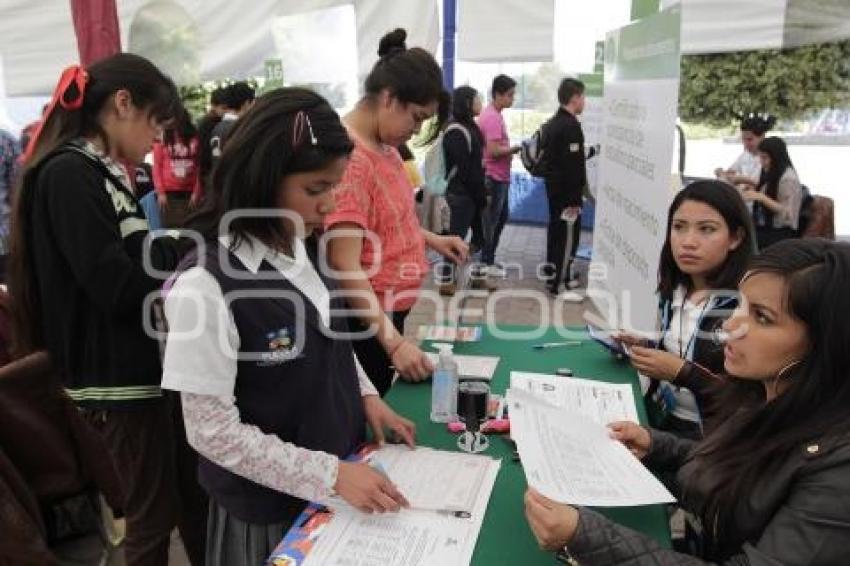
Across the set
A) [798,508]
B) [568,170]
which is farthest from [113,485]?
[568,170]

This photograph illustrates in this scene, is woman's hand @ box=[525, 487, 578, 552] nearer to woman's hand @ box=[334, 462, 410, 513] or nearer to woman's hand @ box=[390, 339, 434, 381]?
woman's hand @ box=[334, 462, 410, 513]

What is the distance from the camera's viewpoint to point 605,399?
160 cm

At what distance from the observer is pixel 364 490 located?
1.07m

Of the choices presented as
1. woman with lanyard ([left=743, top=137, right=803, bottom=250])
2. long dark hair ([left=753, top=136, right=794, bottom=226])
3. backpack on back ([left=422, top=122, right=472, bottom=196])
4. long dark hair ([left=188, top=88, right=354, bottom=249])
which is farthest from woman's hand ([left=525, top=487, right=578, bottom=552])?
long dark hair ([left=753, top=136, right=794, bottom=226])

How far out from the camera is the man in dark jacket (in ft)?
17.6

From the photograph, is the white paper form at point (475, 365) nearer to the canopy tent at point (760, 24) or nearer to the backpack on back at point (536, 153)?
the canopy tent at point (760, 24)

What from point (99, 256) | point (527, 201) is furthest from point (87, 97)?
point (527, 201)

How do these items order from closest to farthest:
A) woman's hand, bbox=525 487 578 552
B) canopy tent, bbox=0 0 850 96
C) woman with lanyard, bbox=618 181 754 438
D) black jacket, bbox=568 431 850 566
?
black jacket, bbox=568 431 850 566, woman's hand, bbox=525 487 578 552, woman with lanyard, bbox=618 181 754 438, canopy tent, bbox=0 0 850 96

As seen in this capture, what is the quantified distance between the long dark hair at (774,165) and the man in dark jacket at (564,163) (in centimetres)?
136

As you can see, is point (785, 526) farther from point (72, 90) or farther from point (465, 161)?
point (465, 161)

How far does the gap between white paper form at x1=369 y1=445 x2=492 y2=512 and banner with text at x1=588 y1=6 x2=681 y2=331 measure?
0.88m

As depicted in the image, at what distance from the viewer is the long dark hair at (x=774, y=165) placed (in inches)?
182

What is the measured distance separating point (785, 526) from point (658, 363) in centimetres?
71

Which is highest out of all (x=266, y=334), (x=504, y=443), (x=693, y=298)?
(x=266, y=334)
